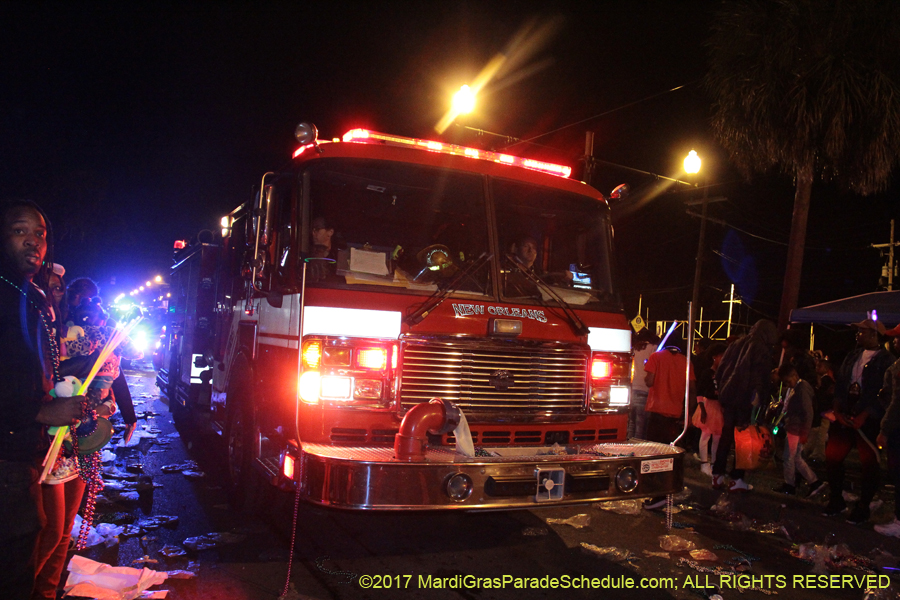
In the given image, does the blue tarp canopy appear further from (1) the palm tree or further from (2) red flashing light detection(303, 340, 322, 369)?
(2) red flashing light detection(303, 340, 322, 369)

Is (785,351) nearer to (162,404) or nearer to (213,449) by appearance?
(213,449)

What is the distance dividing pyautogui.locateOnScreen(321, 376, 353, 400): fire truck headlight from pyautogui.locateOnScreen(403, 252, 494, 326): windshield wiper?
0.56 m

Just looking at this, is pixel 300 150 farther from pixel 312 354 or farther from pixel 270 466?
pixel 270 466

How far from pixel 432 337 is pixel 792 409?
5130 mm

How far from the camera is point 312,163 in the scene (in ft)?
14.9

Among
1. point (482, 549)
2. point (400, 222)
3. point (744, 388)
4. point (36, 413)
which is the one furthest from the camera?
point (744, 388)

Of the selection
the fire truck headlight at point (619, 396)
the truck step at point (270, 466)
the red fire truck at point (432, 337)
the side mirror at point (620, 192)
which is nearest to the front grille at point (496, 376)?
the red fire truck at point (432, 337)

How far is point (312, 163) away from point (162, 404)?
32.9 ft

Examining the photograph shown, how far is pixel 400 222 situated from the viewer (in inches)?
188

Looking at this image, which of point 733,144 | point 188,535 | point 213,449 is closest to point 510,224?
point 188,535

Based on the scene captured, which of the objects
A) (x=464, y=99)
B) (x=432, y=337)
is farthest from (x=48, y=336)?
(x=464, y=99)

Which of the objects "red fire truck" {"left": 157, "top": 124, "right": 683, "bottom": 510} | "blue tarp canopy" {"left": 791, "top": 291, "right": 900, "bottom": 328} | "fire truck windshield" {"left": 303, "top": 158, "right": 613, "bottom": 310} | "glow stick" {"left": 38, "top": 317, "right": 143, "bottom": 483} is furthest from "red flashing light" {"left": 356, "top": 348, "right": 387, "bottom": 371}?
"blue tarp canopy" {"left": 791, "top": 291, "right": 900, "bottom": 328}

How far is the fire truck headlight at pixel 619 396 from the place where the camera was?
512 centimetres

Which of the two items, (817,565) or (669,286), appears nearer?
(817,565)
